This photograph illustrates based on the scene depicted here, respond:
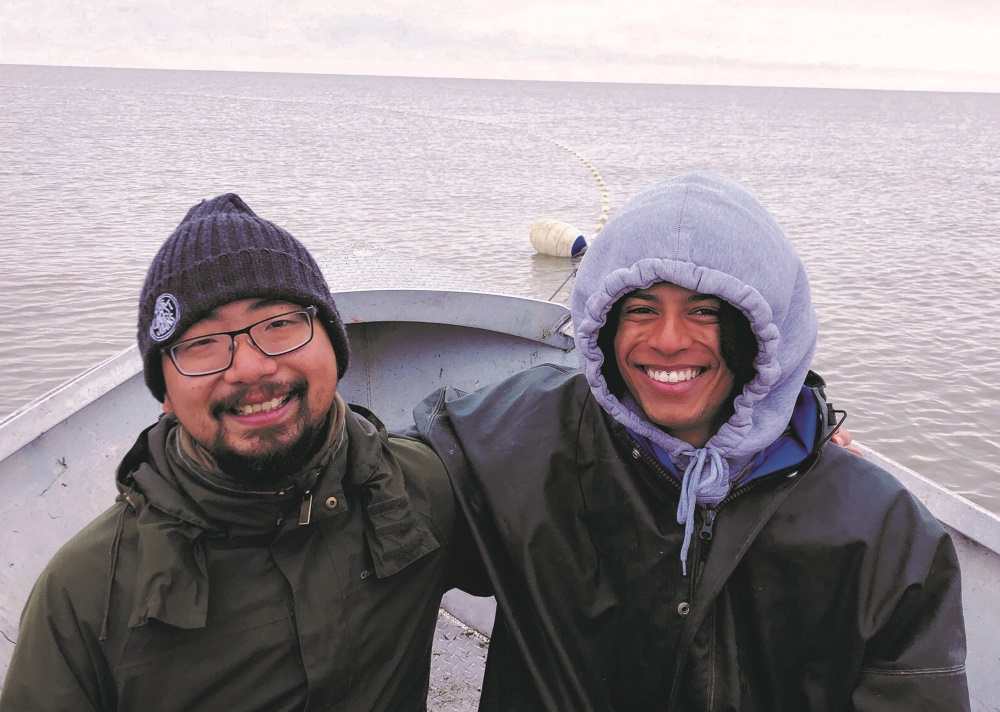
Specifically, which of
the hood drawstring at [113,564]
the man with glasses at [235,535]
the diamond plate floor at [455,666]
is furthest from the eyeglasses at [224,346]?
the diamond plate floor at [455,666]

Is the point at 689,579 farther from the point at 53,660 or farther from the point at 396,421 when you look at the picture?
the point at 396,421

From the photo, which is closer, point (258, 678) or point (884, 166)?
point (258, 678)

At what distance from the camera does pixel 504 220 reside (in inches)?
859

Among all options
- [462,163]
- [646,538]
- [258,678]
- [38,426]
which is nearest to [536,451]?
[646,538]

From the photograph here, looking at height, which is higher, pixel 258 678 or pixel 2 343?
pixel 258 678

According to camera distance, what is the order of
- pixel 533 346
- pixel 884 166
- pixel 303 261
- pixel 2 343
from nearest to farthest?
pixel 303 261
pixel 533 346
pixel 2 343
pixel 884 166

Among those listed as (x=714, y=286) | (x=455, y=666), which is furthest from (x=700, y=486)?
(x=455, y=666)

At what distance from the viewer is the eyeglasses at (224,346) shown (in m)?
1.94

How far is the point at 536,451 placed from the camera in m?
2.25

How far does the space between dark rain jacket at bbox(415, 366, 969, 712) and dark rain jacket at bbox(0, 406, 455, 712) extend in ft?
0.75

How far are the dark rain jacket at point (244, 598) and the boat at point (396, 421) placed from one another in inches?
51.1

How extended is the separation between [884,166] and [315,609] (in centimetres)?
4635

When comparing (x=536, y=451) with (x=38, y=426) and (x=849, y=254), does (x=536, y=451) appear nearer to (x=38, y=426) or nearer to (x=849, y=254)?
(x=38, y=426)

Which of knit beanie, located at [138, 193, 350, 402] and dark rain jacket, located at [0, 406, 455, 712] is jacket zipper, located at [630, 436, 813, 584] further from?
knit beanie, located at [138, 193, 350, 402]
